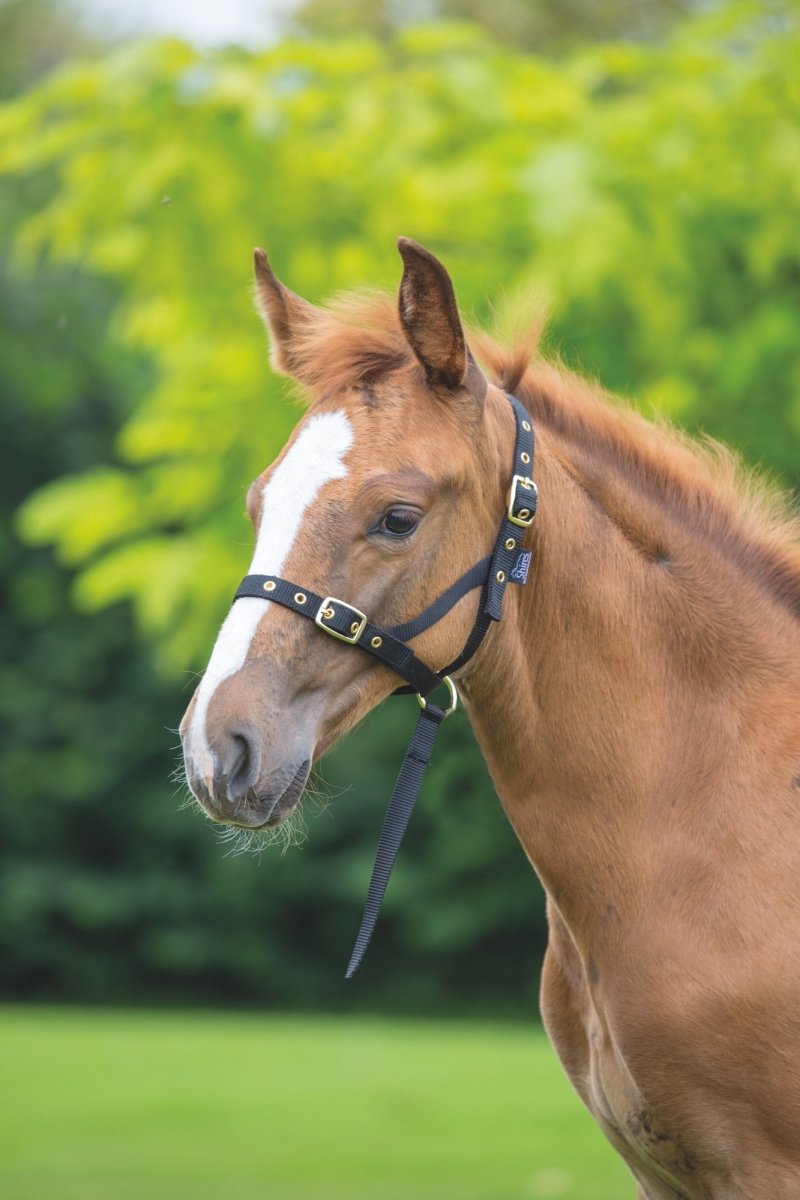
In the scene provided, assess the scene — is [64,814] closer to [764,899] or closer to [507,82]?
[507,82]

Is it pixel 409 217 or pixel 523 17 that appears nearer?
pixel 409 217

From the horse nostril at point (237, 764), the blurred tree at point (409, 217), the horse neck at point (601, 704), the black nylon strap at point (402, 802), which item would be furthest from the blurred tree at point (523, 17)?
the horse nostril at point (237, 764)

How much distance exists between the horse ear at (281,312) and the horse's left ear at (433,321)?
1.79ft

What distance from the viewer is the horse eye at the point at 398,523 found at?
307 centimetres

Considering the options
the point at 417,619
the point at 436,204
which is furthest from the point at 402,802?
the point at 436,204

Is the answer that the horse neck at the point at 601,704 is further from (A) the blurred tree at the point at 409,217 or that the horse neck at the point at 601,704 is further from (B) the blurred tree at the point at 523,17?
(B) the blurred tree at the point at 523,17

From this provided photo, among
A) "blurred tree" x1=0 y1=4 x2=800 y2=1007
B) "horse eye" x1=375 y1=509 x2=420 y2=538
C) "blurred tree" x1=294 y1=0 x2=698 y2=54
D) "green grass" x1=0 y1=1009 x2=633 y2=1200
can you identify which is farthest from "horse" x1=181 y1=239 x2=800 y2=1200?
"blurred tree" x1=294 y1=0 x2=698 y2=54

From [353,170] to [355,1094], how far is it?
7229mm

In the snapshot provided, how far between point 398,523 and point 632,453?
83 cm

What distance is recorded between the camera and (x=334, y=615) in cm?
301

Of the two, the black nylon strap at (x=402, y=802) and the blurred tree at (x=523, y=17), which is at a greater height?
the black nylon strap at (x=402, y=802)

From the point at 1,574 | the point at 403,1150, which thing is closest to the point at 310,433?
the point at 403,1150

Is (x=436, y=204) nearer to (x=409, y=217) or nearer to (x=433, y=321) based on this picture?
(x=409, y=217)

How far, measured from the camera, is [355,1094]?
10617mm
